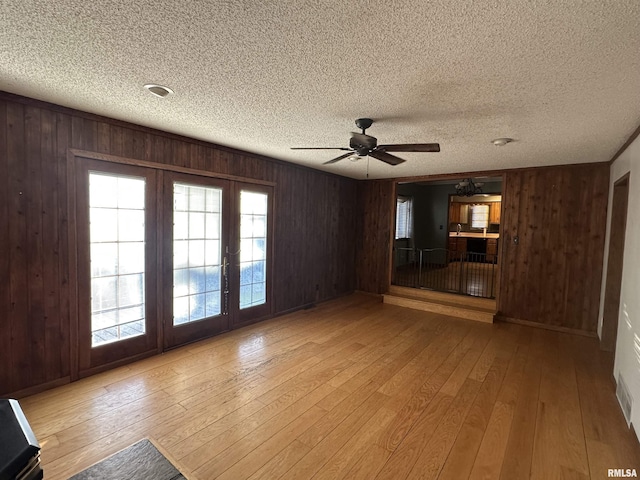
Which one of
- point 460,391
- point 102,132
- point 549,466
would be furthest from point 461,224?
point 102,132

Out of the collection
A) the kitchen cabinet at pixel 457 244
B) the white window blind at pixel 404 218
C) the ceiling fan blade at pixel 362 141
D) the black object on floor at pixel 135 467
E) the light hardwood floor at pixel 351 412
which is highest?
the ceiling fan blade at pixel 362 141

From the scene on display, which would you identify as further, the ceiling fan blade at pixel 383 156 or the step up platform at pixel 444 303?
the step up platform at pixel 444 303

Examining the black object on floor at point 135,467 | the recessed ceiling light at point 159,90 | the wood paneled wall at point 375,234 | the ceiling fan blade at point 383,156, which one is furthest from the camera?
the wood paneled wall at point 375,234

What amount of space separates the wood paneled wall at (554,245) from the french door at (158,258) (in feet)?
13.0

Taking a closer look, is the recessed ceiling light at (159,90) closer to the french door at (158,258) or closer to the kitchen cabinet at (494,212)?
the french door at (158,258)

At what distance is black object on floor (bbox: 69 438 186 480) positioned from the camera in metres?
1.62

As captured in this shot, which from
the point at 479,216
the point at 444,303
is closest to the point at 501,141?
the point at 444,303

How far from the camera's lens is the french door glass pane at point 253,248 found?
14.2 ft

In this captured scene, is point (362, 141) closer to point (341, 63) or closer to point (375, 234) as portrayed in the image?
point (341, 63)

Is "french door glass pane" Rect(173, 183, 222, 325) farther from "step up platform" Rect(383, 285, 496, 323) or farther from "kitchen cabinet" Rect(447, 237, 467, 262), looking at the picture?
"kitchen cabinet" Rect(447, 237, 467, 262)

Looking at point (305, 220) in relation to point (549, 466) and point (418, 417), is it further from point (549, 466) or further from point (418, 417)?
point (549, 466)

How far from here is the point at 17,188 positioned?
248 cm

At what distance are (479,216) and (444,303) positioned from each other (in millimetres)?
6625

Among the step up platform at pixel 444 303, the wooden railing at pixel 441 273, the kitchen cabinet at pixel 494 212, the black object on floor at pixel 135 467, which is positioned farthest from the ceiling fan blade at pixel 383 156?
the kitchen cabinet at pixel 494 212
